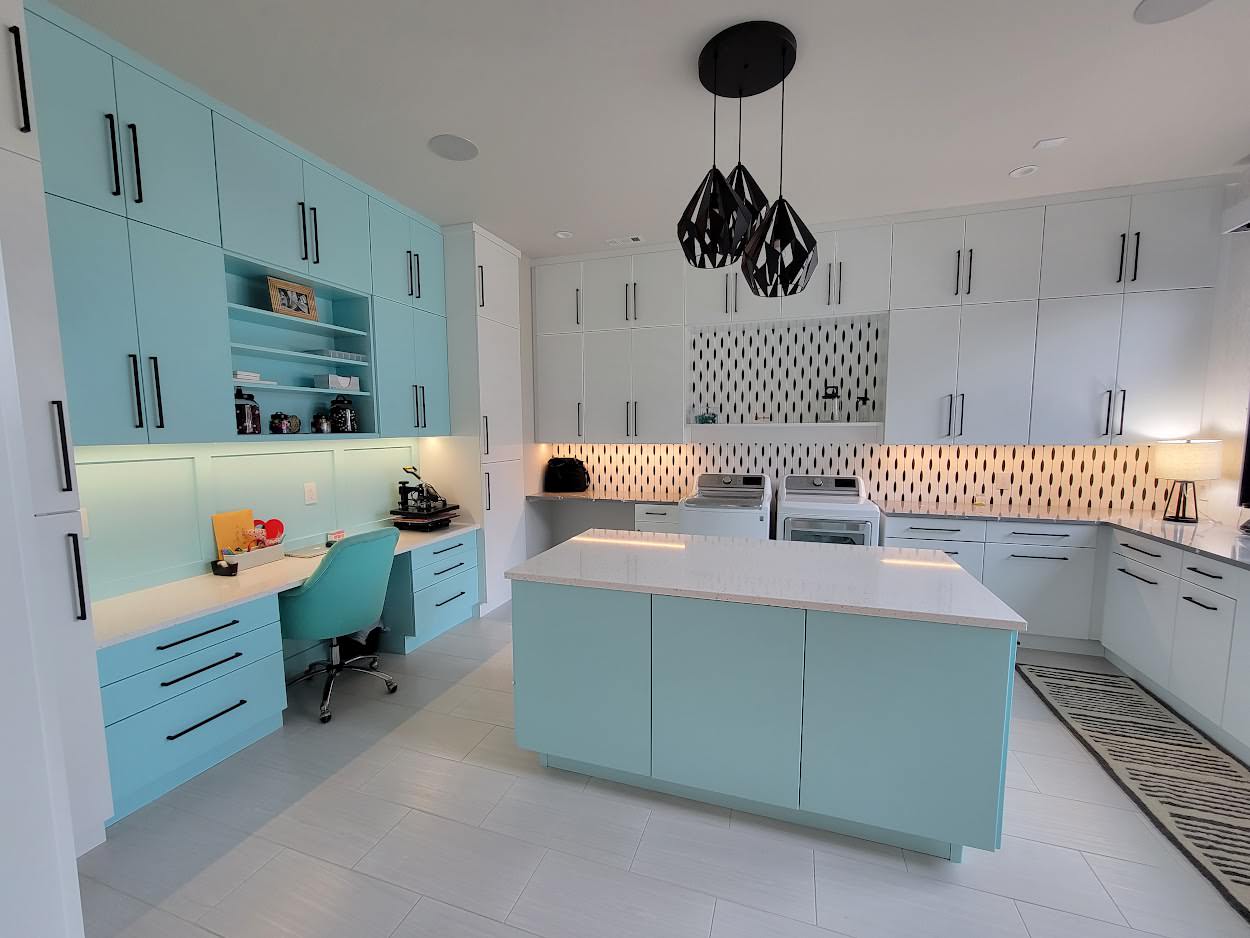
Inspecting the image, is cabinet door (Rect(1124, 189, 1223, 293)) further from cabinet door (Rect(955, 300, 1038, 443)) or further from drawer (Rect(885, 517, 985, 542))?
drawer (Rect(885, 517, 985, 542))

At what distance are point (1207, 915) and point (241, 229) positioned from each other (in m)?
4.28

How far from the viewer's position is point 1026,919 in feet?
4.87

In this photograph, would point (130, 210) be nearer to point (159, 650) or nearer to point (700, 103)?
point (159, 650)

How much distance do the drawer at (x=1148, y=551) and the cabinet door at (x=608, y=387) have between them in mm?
3104

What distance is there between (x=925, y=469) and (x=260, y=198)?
4.36 meters

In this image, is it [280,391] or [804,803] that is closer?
[804,803]

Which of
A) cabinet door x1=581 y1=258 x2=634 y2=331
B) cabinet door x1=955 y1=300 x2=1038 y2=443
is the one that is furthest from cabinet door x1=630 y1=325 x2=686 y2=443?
cabinet door x1=955 y1=300 x2=1038 y2=443

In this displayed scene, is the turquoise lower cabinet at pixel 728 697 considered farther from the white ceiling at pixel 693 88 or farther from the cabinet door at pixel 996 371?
the cabinet door at pixel 996 371

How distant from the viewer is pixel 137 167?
A: 1.97 m

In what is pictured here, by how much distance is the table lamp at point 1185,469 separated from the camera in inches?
114

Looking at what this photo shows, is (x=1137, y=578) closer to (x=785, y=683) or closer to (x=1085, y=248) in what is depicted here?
(x=1085, y=248)

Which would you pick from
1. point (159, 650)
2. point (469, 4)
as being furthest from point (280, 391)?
point (469, 4)

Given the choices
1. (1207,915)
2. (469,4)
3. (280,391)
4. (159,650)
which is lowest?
(1207,915)

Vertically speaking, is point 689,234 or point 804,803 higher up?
point 689,234
